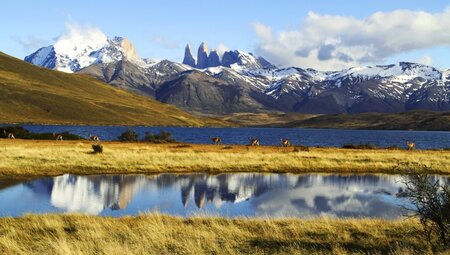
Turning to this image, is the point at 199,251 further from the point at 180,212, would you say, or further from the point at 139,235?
the point at 180,212

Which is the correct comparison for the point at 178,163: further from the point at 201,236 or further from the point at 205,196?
the point at 201,236

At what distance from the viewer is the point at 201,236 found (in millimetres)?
18109

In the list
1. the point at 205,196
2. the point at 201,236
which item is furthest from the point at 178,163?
the point at 201,236

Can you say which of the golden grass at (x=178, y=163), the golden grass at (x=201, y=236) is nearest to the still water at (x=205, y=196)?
the golden grass at (x=178, y=163)

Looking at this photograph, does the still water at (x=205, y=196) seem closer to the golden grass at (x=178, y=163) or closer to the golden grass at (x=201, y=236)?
the golden grass at (x=178, y=163)

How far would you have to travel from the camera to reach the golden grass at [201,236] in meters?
16.0

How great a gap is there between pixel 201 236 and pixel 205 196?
15.9 m

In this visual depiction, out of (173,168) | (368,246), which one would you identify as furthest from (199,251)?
(173,168)

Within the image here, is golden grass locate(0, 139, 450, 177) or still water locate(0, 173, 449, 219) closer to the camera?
still water locate(0, 173, 449, 219)

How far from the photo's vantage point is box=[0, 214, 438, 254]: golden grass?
16.0 m

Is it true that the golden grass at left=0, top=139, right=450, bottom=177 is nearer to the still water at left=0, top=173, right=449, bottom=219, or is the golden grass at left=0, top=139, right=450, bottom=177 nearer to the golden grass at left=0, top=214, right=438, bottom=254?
the still water at left=0, top=173, right=449, bottom=219

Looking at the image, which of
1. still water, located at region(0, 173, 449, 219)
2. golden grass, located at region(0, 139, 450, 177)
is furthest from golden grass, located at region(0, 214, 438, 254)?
golden grass, located at region(0, 139, 450, 177)

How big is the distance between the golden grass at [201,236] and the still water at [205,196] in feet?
13.9

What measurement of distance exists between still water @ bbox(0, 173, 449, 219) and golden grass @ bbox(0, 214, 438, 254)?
424cm
